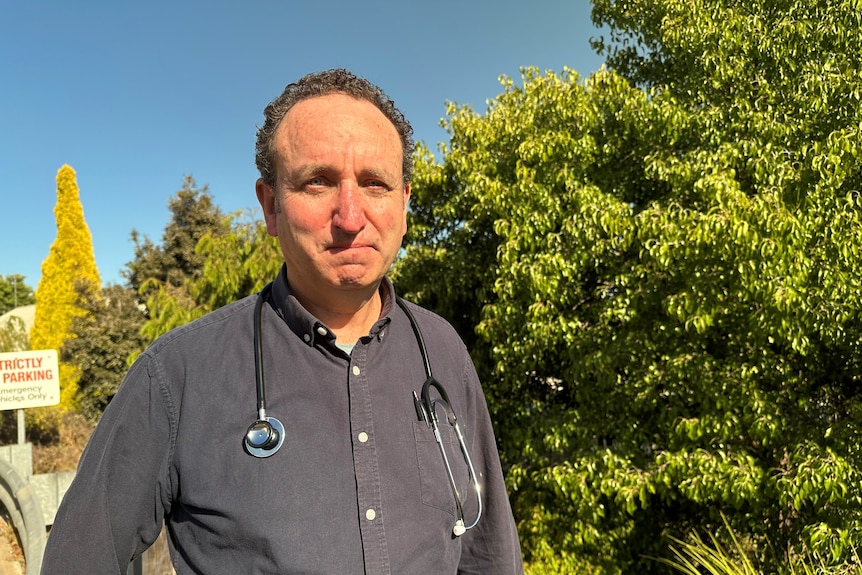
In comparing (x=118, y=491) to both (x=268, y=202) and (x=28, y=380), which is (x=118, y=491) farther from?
(x=28, y=380)

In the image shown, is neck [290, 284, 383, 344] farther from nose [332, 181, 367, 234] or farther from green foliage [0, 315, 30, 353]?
green foliage [0, 315, 30, 353]

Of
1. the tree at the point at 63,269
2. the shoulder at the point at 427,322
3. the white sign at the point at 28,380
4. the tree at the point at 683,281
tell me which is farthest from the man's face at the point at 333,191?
the tree at the point at 63,269

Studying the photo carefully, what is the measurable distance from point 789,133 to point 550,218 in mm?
2464

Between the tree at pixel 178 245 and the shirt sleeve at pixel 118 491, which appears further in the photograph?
the tree at pixel 178 245

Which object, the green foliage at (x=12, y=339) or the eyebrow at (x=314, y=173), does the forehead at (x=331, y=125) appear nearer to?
the eyebrow at (x=314, y=173)

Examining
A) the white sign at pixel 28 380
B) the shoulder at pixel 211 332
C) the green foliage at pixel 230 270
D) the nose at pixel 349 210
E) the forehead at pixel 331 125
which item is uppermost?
the green foliage at pixel 230 270

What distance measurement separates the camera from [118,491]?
1117 mm

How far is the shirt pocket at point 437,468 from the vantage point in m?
1.29

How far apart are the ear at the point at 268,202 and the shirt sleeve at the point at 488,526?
0.67 metres

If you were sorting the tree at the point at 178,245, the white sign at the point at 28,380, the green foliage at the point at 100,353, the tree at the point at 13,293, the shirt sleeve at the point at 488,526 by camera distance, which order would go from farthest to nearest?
the tree at the point at 13,293 < the tree at the point at 178,245 < the green foliage at the point at 100,353 < the white sign at the point at 28,380 < the shirt sleeve at the point at 488,526

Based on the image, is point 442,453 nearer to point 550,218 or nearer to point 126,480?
point 126,480

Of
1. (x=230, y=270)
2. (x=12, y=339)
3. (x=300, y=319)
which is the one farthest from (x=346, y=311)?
(x=12, y=339)

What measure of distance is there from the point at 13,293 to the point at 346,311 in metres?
60.1

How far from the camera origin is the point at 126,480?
1.12 meters
